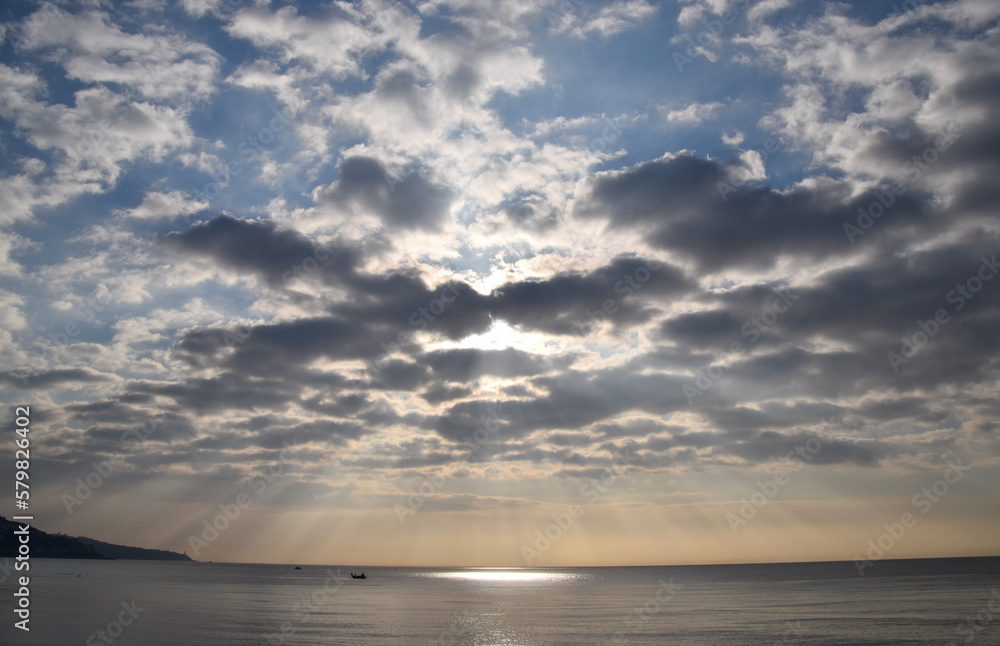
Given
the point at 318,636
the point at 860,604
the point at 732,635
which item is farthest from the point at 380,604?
the point at 860,604

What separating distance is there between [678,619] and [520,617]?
995 inches

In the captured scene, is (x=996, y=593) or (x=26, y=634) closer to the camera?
(x=26, y=634)

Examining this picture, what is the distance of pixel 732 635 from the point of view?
2771 inches

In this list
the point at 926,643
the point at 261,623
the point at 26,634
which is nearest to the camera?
the point at 926,643

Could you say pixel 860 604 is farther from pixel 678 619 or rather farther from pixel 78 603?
pixel 78 603
